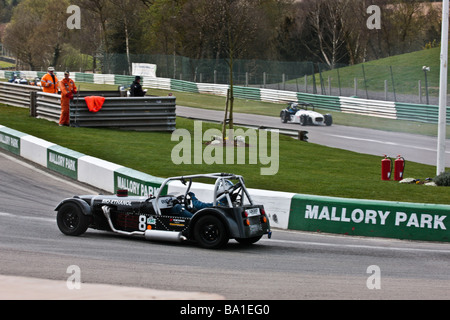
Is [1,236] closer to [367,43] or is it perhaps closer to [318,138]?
[318,138]

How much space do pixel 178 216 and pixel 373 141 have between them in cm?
1915

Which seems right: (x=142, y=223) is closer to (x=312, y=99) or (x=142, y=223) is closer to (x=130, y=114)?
(x=130, y=114)

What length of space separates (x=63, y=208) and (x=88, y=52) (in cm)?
7473

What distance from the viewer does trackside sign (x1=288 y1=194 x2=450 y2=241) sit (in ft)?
33.1

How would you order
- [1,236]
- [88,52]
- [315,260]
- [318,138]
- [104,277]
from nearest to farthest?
[104,277] < [315,260] < [1,236] < [318,138] < [88,52]

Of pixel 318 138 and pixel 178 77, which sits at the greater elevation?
pixel 178 77

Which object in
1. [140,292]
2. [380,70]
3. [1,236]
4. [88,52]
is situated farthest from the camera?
[88,52]

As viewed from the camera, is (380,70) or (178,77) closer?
(380,70)

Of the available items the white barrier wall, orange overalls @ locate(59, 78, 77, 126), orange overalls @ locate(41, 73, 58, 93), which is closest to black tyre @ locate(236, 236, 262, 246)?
the white barrier wall

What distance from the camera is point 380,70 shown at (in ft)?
134

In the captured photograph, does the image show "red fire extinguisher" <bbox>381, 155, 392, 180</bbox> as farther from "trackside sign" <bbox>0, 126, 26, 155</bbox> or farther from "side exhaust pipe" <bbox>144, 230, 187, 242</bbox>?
"trackside sign" <bbox>0, 126, 26, 155</bbox>

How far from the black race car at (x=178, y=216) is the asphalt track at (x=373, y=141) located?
13874 millimetres

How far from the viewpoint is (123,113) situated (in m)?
23.0

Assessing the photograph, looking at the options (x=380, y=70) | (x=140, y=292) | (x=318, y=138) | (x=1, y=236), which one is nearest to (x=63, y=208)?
(x=1, y=236)
